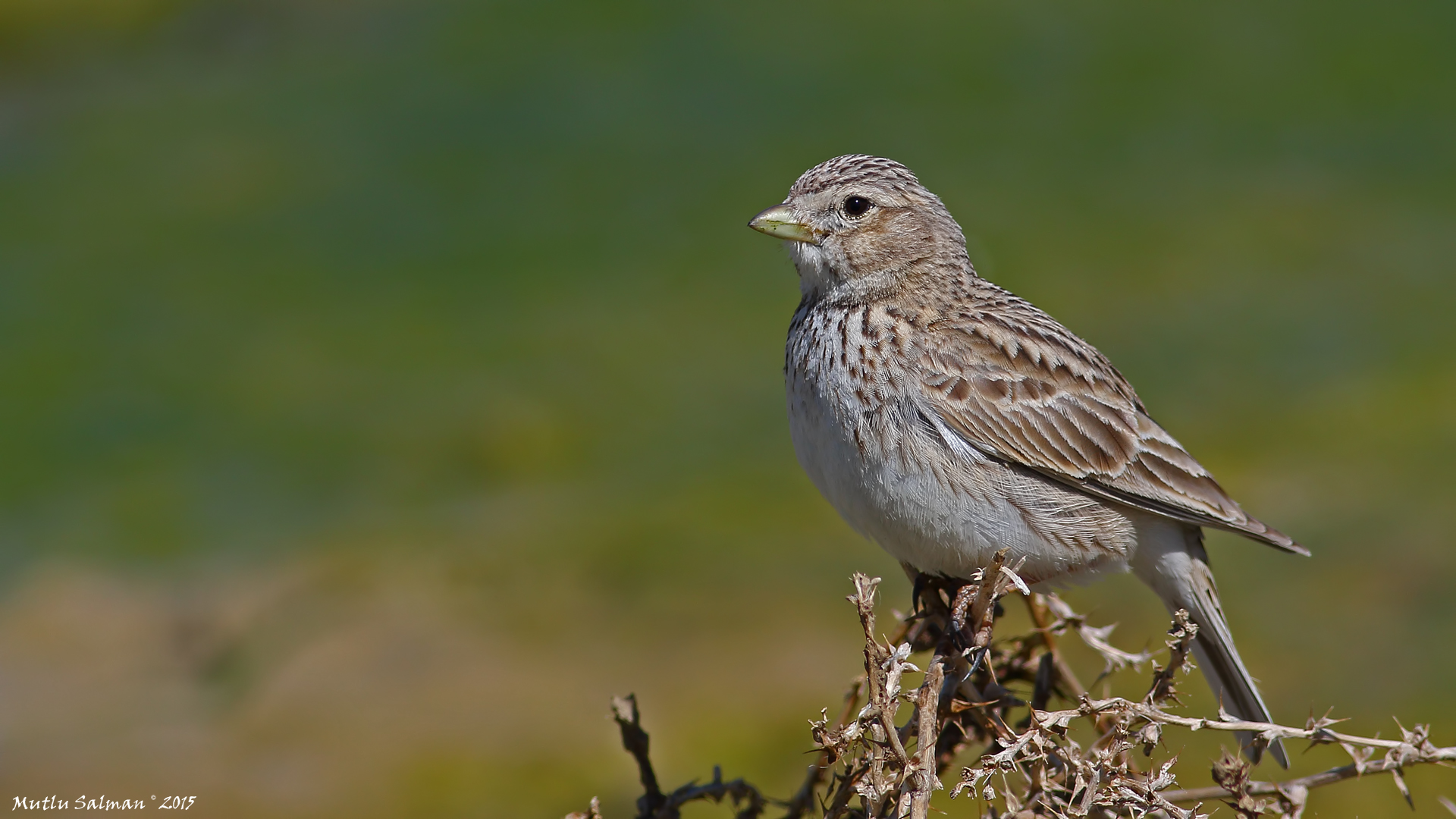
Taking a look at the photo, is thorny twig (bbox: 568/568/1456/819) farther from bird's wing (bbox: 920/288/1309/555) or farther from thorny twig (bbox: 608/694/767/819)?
bird's wing (bbox: 920/288/1309/555)

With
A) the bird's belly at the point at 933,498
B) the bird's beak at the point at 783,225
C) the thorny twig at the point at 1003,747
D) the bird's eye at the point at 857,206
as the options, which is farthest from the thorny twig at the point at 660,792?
the bird's eye at the point at 857,206

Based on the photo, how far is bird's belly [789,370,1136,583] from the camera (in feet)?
15.1

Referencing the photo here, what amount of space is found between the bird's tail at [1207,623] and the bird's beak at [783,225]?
62.5 inches

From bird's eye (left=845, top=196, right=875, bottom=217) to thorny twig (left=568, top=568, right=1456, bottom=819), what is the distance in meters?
1.76

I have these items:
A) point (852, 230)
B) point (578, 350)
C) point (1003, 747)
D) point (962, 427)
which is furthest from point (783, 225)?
point (578, 350)

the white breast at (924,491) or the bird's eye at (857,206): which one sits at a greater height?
the bird's eye at (857,206)

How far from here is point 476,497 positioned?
10055mm

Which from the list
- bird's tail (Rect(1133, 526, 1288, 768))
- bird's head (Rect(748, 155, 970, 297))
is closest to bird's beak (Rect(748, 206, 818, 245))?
bird's head (Rect(748, 155, 970, 297))

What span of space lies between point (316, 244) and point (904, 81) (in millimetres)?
5179

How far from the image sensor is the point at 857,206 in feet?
17.1

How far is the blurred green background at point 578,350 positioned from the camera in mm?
8047

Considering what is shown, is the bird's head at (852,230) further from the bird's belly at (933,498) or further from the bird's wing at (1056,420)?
the bird's belly at (933,498)

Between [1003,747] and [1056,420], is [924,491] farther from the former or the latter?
[1003,747]

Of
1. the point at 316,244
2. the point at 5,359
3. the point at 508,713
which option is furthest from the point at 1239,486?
the point at 5,359
